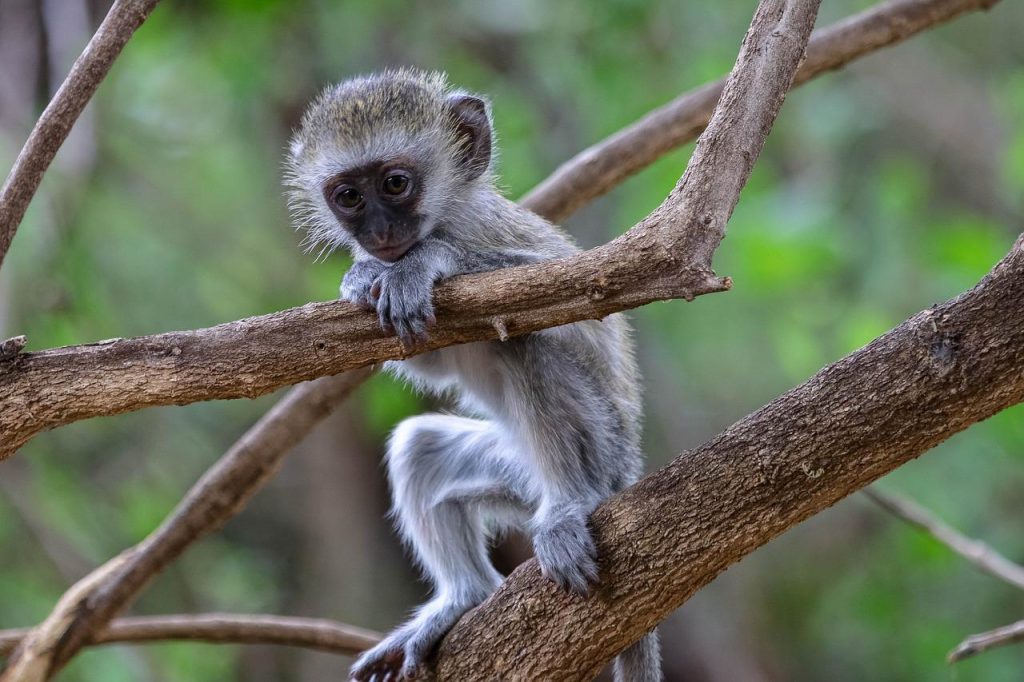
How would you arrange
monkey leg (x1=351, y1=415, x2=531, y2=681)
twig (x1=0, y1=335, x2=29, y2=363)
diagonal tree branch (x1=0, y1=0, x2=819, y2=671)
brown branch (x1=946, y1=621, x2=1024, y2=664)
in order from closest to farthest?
diagonal tree branch (x1=0, y1=0, x2=819, y2=671), twig (x1=0, y1=335, x2=29, y2=363), brown branch (x1=946, y1=621, x2=1024, y2=664), monkey leg (x1=351, y1=415, x2=531, y2=681)

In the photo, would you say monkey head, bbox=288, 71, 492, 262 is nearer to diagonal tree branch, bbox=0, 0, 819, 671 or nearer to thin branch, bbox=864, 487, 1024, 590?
diagonal tree branch, bbox=0, 0, 819, 671

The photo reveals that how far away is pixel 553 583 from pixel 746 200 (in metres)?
5.86

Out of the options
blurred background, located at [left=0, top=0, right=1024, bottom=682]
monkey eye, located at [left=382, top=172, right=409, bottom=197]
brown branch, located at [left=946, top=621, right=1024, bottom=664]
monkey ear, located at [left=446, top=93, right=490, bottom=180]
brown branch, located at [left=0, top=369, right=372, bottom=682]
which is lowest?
brown branch, located at [left=946, top=621, right=1024, bottom=664]

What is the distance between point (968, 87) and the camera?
1004 centimetres

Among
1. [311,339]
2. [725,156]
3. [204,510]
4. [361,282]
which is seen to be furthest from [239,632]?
[725,156]

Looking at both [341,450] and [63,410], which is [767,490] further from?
[341,450]

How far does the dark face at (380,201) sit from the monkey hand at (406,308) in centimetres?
85

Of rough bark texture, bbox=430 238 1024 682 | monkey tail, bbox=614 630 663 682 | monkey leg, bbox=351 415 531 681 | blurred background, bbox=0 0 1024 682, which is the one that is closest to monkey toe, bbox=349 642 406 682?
monkey leg, bbox=351 415 531 681

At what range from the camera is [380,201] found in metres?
4.14

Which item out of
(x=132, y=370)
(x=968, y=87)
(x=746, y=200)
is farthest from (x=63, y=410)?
(x=968, y=87)

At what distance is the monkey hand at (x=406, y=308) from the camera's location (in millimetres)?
3062

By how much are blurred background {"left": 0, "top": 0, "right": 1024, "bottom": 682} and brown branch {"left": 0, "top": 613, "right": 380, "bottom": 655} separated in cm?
196

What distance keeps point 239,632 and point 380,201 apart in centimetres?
201

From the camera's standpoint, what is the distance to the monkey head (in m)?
4.13
